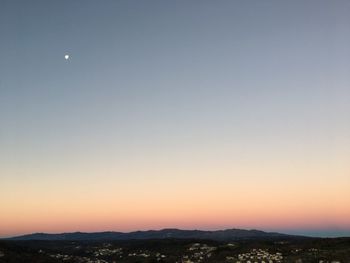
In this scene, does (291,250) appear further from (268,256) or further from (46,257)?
(46,257)

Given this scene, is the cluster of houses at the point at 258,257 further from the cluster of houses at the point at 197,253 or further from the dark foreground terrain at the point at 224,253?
the cluster of houses at the point at 197,253

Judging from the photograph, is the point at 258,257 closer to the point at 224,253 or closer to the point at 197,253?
the point at 224,253

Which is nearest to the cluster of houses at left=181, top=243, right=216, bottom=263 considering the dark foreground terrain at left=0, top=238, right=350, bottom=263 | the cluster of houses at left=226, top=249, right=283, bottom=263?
the dark foreground terrain at left=0, top=238, right=350, bottom=263

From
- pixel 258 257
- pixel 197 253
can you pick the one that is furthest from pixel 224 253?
pixel 258 257

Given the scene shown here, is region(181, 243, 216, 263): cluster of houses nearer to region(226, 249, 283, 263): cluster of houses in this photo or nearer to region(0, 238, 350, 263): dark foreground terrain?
region(0, 238, 350, 263): dark foreground terrain

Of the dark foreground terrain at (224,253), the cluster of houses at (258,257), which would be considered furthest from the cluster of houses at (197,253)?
the cluster of houses at (258,257)

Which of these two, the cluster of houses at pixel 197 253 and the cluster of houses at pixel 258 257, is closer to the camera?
the cluster of houses at pixel 258 257

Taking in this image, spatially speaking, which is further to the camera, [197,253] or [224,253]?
[197,253]

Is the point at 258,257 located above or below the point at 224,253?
below

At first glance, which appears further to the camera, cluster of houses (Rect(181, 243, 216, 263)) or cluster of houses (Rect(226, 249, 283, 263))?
cluster of houses (Rect(181, 243, 216, 263))

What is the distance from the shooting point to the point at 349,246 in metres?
58.2

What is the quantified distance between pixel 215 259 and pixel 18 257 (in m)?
30.7

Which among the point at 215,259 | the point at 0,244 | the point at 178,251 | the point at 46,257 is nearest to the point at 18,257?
the point at 46,257

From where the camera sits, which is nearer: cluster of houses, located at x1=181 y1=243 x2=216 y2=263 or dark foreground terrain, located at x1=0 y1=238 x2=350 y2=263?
dark foreground terrain, located at x1=0 y1=238 x2=350 y2=263
